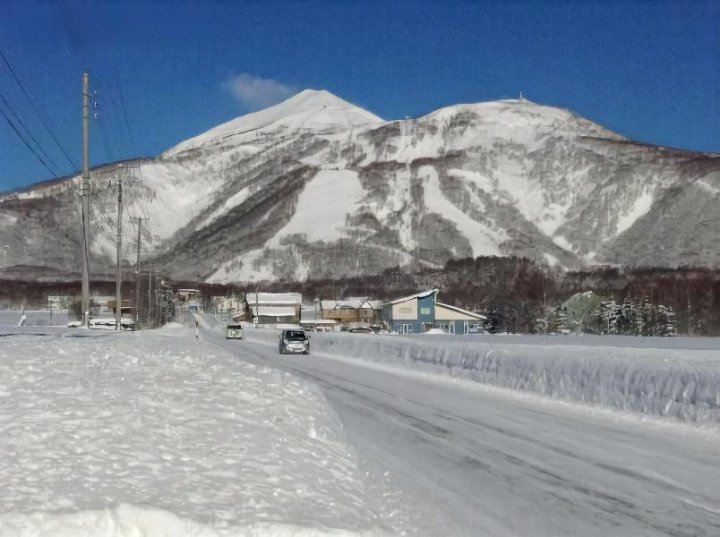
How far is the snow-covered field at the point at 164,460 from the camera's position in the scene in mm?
6375

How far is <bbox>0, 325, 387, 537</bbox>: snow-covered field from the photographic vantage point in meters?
6.38

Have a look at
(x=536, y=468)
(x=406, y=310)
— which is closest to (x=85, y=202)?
(x=536, y=468)

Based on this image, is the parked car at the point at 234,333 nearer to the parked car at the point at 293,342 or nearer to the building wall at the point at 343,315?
the parked car at the point at 293,342

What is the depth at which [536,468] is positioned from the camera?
10.8 m

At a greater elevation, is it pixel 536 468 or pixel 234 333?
pixel 234 333

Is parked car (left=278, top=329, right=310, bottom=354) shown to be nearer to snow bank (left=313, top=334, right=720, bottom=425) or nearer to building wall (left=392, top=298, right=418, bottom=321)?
snow bank (left=313, top=334, right=720, bottom=425)

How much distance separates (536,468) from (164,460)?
4.92 metres

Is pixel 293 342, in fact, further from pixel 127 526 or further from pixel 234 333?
pixel 127 526

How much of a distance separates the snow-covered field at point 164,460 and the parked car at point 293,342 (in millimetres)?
36653

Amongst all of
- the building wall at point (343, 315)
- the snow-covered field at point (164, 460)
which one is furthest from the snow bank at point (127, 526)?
the building wall at point (343, 315)

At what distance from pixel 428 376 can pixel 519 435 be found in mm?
17122

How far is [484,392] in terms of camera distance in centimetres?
2369

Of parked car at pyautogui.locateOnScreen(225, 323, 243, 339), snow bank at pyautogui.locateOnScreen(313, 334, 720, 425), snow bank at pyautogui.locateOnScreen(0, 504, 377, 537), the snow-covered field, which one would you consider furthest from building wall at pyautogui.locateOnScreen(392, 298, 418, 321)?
snow bank at pyautogui.locateOnScreen(0, 504, 377, 537)

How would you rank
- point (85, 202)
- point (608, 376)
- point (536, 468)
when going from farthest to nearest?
point (85, 202), point (608, 376), point (536, 468)
